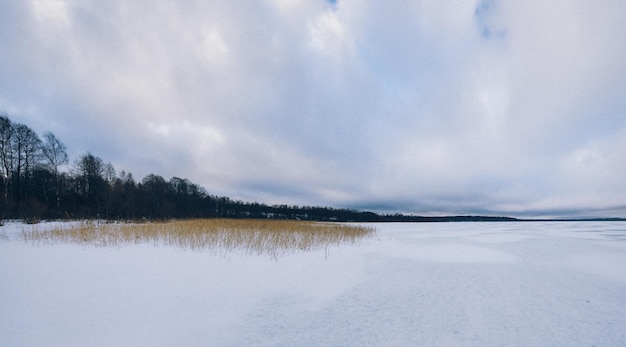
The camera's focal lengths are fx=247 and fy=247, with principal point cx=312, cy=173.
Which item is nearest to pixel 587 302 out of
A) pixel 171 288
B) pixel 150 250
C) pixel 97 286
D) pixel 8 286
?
pixel 171 288

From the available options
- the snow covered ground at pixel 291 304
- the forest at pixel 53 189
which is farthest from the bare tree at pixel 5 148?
the snow covered ground at pixel 291 304

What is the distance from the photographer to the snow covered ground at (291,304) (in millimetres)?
3014

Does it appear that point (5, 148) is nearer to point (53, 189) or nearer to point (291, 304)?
point (53, 189)

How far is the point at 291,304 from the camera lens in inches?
165

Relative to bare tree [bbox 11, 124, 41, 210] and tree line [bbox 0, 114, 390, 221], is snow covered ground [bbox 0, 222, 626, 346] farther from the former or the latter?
bare tree [bbox 11, 124, 41, 210]

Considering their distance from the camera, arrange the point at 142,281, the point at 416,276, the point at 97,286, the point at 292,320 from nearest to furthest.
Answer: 1. the point at 292,320
2. the point at 97,286
3. the point at 142,281
4. the point at 416,276

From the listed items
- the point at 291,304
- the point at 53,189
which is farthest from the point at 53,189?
the point at 291,304

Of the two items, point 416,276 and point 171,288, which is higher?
point 171,288

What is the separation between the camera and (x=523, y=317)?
368 centimetres

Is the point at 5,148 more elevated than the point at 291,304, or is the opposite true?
the point at 5,148

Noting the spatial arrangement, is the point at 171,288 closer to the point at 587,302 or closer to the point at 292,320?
the point at 292,320

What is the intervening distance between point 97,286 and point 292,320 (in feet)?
12.0

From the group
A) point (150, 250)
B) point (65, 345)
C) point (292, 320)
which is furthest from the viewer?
point (150, 250)

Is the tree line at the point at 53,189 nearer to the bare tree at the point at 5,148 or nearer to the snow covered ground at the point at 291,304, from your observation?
the bare tree at the point at 5,148
